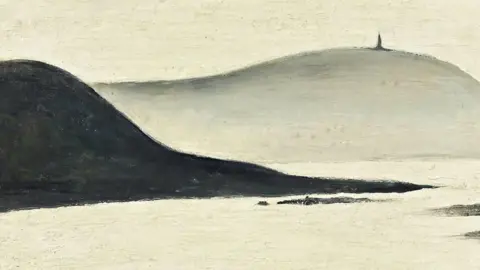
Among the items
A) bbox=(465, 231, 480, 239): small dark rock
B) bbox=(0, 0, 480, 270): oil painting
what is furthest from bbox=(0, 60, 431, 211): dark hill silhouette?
bbox=(465, 231, 480, 239): small dark rock

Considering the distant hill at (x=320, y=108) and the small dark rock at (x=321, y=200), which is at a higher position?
the distant hill at (x=320, y=108)

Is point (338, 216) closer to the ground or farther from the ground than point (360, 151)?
closer to the ground

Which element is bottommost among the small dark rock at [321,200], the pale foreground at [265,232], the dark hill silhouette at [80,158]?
the pale foreground at [265,232]

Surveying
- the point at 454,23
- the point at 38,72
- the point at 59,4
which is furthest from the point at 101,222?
the point at 454,23

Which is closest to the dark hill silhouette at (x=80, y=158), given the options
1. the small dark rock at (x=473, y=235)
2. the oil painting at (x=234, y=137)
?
the oil painting at (x=234, y=137)

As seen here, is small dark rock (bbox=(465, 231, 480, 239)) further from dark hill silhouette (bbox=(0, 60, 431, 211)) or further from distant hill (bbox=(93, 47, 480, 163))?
dark hill silhouette (bbox=(0, 60, 431, 211))

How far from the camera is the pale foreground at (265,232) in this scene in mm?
1212

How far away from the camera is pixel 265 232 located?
4.06ft

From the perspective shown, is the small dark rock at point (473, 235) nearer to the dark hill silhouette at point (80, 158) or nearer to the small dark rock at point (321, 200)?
the small dark rock at point (321, 200)

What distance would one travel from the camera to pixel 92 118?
A: 124 cm

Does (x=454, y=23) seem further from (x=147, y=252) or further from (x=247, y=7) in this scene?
(x=147, y=252)

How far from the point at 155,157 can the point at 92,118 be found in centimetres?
16

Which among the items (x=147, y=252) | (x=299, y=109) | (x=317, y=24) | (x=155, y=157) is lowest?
(x=147, y=252)

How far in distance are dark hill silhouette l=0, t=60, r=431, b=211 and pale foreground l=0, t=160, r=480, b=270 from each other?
0.03 metres
